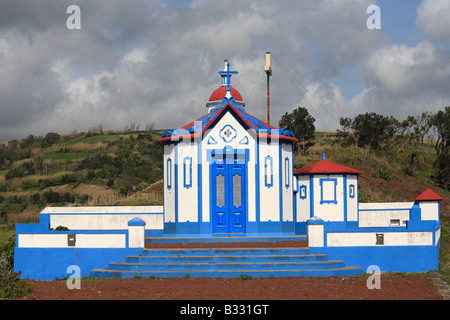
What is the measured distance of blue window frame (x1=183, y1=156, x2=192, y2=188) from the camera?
19.3 metres

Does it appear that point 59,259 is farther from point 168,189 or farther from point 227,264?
point 227,264

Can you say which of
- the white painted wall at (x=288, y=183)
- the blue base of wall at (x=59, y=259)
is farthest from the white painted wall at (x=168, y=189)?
the white painted wall at (x=288, y=183)

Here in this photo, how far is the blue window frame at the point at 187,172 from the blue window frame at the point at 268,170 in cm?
279

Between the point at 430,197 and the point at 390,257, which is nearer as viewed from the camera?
the point at 390,257

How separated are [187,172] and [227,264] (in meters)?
5.04


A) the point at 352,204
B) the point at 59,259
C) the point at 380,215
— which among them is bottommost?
the point at 59,259

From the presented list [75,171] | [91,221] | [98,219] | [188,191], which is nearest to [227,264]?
[188,191]

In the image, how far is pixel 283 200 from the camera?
19.3 meters

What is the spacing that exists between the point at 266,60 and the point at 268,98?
2.38 m

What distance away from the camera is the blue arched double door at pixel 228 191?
755 inches

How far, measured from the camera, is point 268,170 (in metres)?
19.3

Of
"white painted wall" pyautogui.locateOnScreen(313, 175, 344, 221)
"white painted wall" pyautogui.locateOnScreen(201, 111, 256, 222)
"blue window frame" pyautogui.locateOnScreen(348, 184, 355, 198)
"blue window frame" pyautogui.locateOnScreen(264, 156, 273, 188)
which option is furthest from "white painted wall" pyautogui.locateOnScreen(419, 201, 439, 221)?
"white painted wall" pyautogui.locateOnScreen(201, 111, 256, 222)

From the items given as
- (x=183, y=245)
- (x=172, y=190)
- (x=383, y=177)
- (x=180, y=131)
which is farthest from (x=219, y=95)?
(x=383, y=177)

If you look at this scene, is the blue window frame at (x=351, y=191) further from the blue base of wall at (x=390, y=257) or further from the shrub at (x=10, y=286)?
the shrub at (x=10, y=286)
